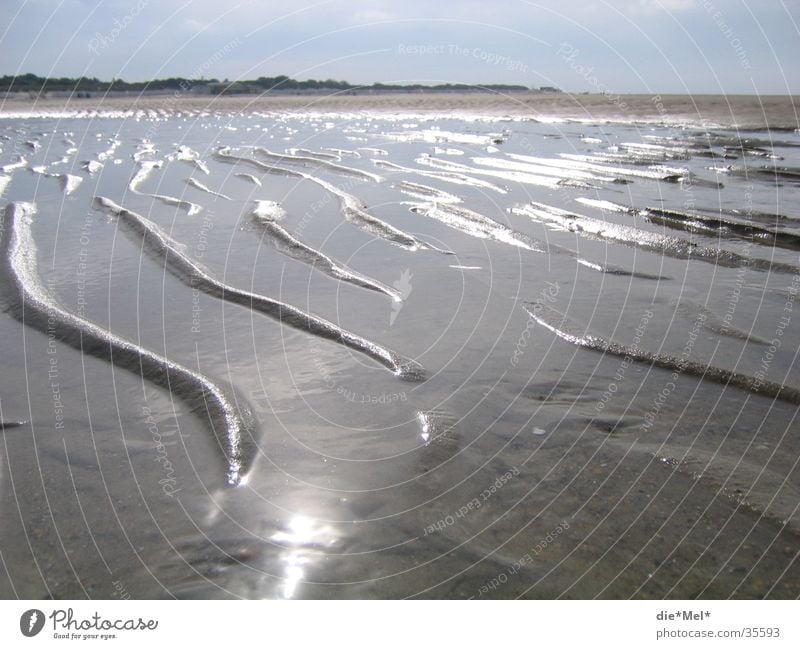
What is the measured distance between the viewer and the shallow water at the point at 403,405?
13.0 ft

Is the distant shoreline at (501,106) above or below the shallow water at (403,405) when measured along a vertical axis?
above

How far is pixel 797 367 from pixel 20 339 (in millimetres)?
8557

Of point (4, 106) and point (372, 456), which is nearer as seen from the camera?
point (372, 456)

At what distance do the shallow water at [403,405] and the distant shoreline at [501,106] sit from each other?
Answer: 31.1m

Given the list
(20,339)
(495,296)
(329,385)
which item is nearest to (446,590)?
(329,385)

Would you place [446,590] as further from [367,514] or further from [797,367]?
[797,367]

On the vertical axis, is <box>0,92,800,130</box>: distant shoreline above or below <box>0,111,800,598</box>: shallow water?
above

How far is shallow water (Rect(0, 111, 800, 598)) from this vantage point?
3975mm

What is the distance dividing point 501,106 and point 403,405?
183 ft

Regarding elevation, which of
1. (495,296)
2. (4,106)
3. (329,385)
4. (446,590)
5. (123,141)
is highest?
(4,106)

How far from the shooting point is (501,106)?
5700 cm

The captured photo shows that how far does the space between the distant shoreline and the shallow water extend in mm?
31071

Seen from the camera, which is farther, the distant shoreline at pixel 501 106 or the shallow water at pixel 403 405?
the distant shoreline at pixel 501 106

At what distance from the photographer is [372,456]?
199 inches
